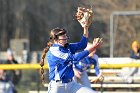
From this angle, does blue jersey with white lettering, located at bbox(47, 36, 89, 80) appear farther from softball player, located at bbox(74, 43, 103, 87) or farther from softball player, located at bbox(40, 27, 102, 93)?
softball player, located at bbox(74, 43, 103, 87)

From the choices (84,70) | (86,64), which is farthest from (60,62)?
(86,64)

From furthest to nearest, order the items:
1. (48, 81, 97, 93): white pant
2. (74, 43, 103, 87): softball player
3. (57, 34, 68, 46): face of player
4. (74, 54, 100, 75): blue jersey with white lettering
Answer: (74, 54, 100, 75): blue jersey with white lettering < (74, 43, 103, 87): softball player < (57, 34, 68, 46): face of player < (48, 81, 97, 93): white pant

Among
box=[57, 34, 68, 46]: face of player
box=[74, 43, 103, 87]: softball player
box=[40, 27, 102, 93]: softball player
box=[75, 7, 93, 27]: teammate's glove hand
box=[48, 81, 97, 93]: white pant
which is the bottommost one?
box=[74, 43, 103, 87]: softball player

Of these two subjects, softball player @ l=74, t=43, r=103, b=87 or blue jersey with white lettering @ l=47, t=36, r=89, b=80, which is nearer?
blue jersey with white lettering @ l=47, t=36, r=89, b=80

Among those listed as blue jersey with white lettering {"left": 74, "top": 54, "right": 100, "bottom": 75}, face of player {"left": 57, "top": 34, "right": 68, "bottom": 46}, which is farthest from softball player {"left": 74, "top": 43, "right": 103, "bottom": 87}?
face of player {"left": 57, "top": 34, "right": 68, "bottom": 46}

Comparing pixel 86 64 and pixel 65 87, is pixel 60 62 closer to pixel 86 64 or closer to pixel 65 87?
pixel 65 87

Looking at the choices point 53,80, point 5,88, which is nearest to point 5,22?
point 5,88

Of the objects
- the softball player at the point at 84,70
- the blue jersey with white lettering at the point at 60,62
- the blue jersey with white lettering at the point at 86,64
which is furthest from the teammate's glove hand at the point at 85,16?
the blue jersey with white lettering at the point at 86,64

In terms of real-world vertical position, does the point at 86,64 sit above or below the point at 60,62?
below

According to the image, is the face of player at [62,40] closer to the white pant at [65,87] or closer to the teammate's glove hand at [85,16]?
the teammate's glove hand at [85,16]

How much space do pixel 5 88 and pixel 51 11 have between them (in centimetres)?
2478

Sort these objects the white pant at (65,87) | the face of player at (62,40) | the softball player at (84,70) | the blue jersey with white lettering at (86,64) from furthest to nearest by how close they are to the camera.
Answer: the blue jersey with white lettering at (86,64), the softball player at (84,70), the face of player at (62,40), the white pant at (65,87)

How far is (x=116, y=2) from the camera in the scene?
2983 cm

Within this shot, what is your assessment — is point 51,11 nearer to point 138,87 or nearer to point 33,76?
point 33,76
